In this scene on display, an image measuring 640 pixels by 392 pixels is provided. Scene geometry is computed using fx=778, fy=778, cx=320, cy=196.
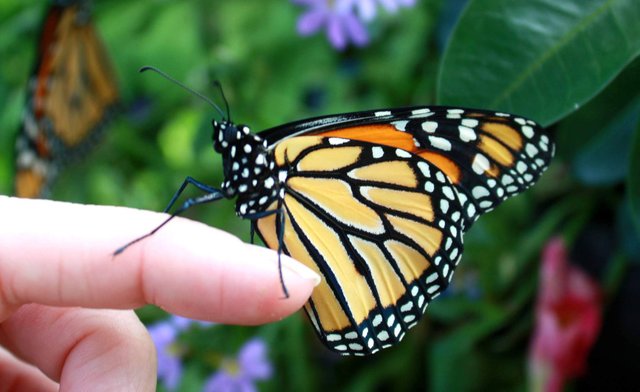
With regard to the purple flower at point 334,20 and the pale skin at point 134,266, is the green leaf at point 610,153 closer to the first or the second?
the purple flower at point 334,20

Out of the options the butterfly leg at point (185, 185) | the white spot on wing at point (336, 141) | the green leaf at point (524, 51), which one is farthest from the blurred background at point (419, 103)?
the butterfly leg at point (185, 185)

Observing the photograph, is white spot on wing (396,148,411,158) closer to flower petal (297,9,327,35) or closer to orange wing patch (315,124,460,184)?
orange wing patch (315,124,460,184)

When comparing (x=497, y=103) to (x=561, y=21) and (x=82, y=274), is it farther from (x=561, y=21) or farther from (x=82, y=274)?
(x=82, y=274)

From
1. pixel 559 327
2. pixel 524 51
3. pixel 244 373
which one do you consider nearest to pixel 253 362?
pixel 244 373

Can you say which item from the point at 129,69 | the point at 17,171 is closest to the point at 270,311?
the point at 17,171

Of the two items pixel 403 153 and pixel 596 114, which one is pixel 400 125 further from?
pixel 596 114

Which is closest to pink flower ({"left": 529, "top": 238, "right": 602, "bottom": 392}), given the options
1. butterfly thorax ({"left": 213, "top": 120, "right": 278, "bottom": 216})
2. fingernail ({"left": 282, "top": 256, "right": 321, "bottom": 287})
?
butterfly thorax ({"left": 213, "top": 120, "right": 278, "bottom": 216})
